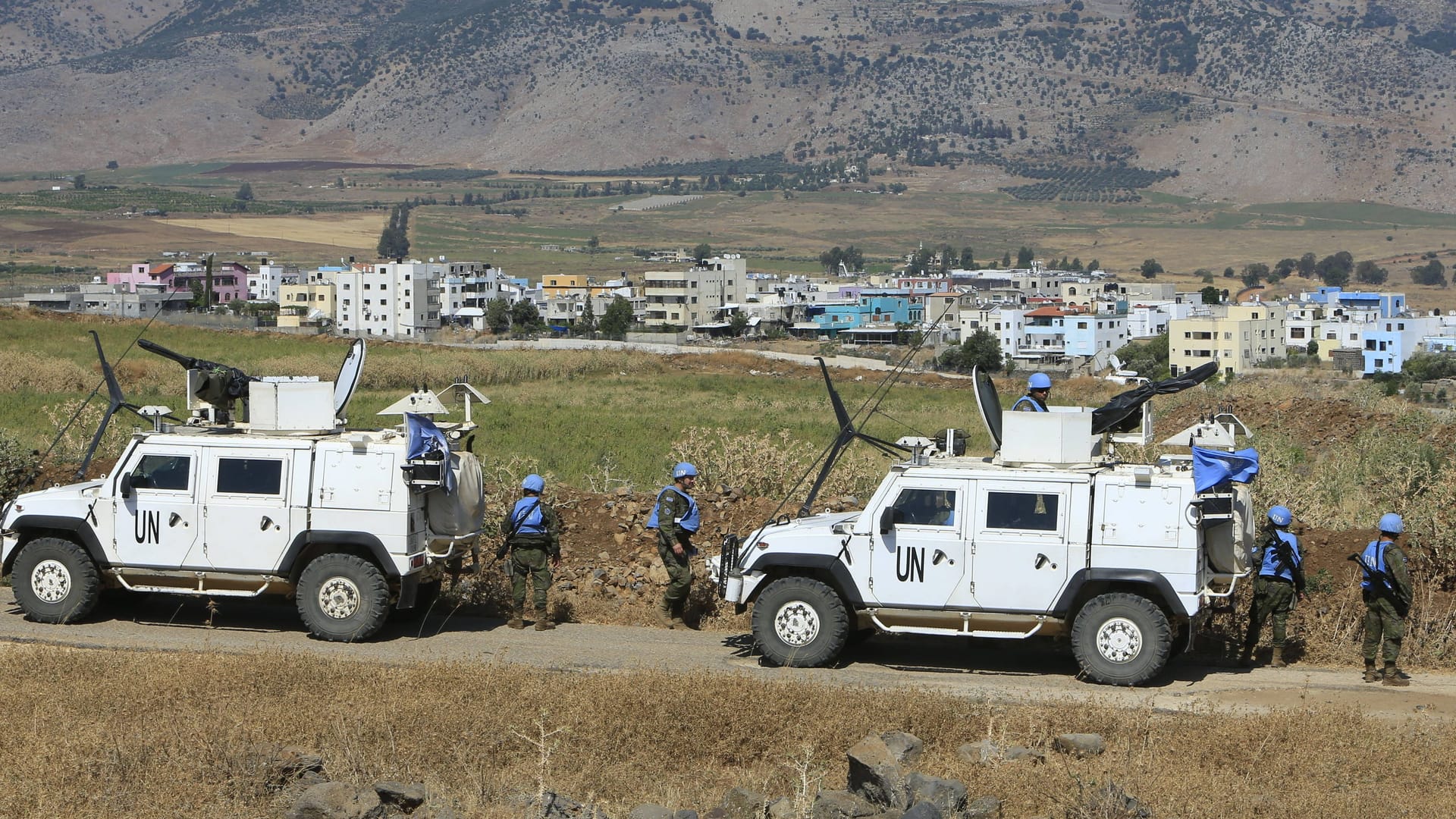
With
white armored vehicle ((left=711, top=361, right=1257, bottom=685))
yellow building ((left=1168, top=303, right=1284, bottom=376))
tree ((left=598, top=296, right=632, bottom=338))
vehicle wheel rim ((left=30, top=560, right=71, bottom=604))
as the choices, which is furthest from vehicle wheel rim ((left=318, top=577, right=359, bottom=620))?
tree ((left=598, top=296, right=632, bottom=338))

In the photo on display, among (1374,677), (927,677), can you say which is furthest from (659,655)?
(1374,677)

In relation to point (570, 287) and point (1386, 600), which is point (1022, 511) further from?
point (570, 287)

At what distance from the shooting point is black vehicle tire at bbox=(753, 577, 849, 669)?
44.9 feet

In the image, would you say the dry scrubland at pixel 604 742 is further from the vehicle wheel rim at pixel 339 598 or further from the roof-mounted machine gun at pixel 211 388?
the roof-mounted machine gun at pixel 211 388

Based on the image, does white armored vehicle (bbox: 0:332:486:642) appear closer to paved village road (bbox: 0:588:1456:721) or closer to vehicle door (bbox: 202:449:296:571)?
vehicle door (bbox: 202:449:296:571)

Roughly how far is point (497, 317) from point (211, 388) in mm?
126034

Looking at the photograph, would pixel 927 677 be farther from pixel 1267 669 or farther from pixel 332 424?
pixel 332 424

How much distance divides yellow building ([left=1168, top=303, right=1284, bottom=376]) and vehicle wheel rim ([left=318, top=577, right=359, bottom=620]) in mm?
104470

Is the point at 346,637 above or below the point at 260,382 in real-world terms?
below

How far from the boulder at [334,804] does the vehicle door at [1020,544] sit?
18.3 feet

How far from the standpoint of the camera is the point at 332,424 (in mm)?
15273

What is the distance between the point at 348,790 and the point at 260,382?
5.93 metres

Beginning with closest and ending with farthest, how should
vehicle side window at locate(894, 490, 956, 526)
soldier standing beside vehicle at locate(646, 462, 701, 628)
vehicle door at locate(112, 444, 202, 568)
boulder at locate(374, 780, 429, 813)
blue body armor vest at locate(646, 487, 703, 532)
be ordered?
boulder at locate(374, 780, 429, 813), vehicle side window at locate(894, 490, 956, 526), vehicle door at locate(112, 444, 202, 568), soldier standing beside vehicle at locate(646, 462, 701, 628), blue body armor vest at locate(646, 487, 703, 532)

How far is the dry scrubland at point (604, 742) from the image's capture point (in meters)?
10.2
